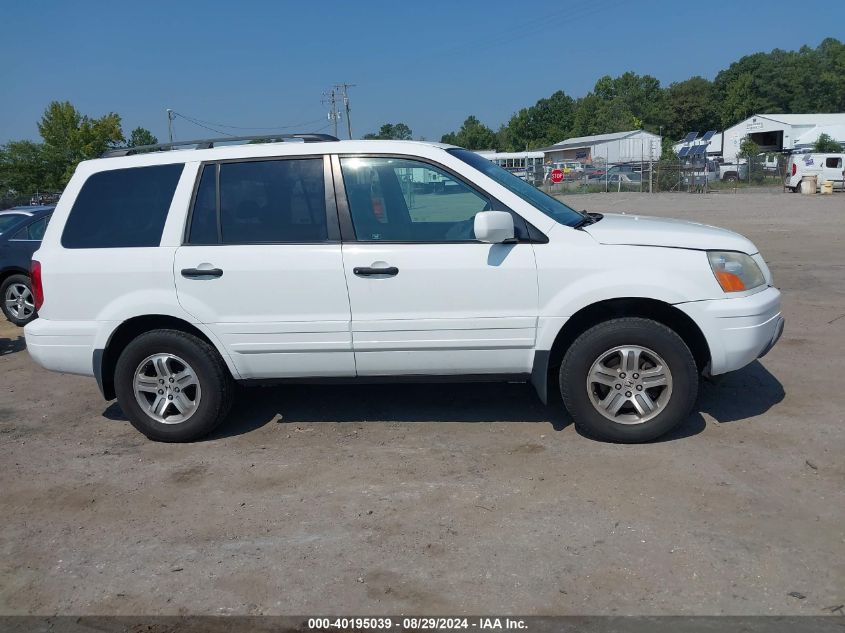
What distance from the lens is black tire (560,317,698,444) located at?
15.5 feet

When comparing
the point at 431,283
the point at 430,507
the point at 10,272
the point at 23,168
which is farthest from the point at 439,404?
the point at 23,168

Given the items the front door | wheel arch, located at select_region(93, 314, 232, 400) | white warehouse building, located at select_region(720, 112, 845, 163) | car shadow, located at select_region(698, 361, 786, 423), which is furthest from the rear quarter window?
white warehouse building, located at select_region(720, 112, 845, 163)

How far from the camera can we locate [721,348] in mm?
4723

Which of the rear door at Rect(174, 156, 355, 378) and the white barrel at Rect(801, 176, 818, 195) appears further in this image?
the white barrel at Rect(801, 176, 818, 195)

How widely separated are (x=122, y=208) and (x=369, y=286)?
182cm

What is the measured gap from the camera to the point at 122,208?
5254 millimetres

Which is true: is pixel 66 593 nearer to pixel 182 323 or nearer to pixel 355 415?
pixel 182 323

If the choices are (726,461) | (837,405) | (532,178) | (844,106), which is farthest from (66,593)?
(844,106)

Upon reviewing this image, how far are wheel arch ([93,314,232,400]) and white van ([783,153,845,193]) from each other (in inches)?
1491

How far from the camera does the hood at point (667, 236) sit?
15.6 ft

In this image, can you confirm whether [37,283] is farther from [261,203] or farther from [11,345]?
[11,345]

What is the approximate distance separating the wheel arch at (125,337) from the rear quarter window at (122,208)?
520 millimetres

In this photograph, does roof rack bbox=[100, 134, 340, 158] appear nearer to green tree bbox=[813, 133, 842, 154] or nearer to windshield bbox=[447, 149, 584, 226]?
windshield bbox=[447, 149, 584, 226]

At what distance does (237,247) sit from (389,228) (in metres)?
0.99
